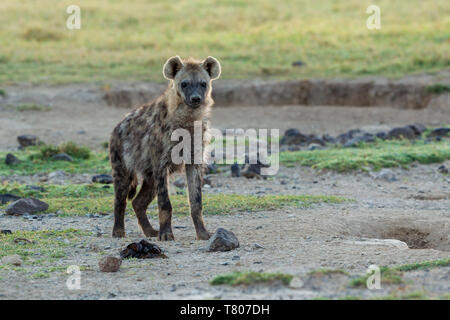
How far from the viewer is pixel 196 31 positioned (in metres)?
20.8

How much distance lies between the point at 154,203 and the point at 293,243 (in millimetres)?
2743

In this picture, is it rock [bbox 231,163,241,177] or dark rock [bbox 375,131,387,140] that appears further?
dark rock [bbox 375,131,387,140]

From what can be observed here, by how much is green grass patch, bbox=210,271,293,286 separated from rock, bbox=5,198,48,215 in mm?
3583

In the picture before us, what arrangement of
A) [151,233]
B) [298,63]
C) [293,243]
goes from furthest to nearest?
[298,63]
[151,233]
[293,243]

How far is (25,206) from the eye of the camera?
25.2 feet

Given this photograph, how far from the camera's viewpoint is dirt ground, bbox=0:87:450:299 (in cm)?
455

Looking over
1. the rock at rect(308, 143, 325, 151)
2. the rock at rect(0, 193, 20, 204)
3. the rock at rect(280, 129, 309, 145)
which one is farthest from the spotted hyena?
the rock at rect(280, 129, 309, 145)

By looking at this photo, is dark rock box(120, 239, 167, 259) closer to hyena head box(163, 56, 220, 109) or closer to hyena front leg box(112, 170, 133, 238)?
hyena front leg box(112, 170, 133, 238)

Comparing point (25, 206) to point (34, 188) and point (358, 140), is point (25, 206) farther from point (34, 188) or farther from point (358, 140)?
point (358, 140)

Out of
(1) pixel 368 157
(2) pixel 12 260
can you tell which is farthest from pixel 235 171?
(2) pixel 12 260

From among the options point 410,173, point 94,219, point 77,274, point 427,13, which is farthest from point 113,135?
point 427,13

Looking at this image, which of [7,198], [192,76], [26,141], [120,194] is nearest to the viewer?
[192,76]

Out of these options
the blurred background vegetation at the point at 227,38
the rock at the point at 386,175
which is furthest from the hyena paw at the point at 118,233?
the blurred background vegetation at the point at 227,38
